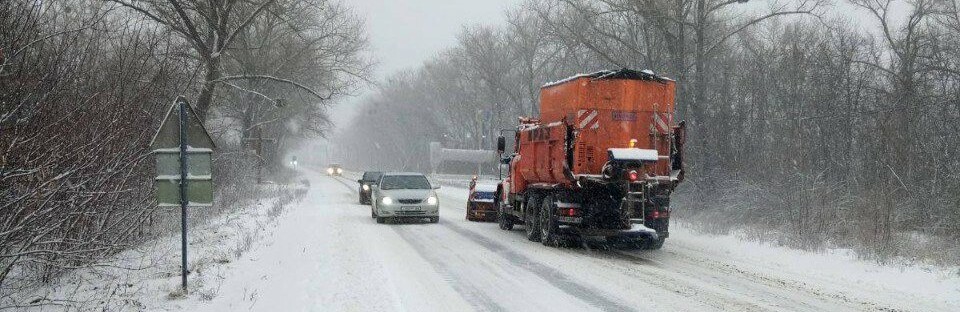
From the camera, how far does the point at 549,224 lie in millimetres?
14688

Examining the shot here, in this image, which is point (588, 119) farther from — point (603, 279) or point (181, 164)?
point (181, 164)

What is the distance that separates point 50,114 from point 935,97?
70.3 feet

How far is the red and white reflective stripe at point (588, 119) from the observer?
13.8m

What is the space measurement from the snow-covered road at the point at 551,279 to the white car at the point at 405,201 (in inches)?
186

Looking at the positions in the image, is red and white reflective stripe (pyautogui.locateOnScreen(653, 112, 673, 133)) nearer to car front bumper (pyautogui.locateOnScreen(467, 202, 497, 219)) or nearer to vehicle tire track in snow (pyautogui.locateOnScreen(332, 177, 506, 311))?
vehicle tire track in snow (pyautogui.locateOnScreen(332, 177, 506, 311))

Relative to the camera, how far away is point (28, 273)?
386 inches

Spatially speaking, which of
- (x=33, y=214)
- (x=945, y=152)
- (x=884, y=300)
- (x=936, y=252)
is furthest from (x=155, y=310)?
(x=945, y=152)

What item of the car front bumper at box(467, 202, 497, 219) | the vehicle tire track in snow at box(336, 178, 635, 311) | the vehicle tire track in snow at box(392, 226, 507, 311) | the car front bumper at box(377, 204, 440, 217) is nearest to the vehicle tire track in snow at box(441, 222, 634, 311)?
the vehicle tire track in snow at box(336, 178, 635, 311)

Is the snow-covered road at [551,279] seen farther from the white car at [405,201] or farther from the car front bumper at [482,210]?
the car front bumper at [482,210]

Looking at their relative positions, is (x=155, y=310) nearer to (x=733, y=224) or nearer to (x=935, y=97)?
(x=733, y=224)

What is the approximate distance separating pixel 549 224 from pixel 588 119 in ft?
7.65

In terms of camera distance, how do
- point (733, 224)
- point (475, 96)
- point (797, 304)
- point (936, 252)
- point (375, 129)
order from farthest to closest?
1. point (375, 129)
2. point (475, 96)
3. point (733, 224)
4. point (936, 252)
5. point (797, 304)

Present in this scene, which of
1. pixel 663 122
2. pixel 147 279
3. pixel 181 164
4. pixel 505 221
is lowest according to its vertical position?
pixel 147 279

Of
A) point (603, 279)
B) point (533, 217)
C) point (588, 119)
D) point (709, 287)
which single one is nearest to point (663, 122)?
point (588, 119)
